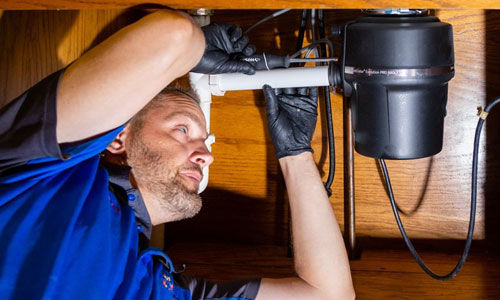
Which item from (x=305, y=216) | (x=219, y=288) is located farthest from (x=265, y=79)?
(x=219, y=288)

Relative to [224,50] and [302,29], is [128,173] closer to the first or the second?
[224,50]

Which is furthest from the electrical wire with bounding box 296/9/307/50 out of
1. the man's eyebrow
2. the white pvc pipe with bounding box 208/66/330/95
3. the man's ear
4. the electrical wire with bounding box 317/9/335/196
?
the man's ear

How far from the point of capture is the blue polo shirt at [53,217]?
864 millimetres

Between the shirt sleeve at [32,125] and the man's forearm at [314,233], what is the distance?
62 cm

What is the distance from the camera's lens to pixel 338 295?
1.29 m

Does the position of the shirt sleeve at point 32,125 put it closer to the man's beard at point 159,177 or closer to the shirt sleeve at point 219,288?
the man's beard at point 159,177

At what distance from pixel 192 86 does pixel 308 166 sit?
1.02 feet

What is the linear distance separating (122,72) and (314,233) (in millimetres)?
666

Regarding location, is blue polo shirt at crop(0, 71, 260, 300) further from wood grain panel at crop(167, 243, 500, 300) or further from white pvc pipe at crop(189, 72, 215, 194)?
wood grain panel at crop(167, 243, 500, 300)

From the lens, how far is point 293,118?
1.34m

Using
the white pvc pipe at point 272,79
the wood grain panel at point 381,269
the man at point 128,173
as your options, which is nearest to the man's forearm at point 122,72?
the man at point 128,173

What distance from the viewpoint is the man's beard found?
1229 mm

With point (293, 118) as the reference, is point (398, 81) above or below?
above

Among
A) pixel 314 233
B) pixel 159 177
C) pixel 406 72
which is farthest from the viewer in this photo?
pixel 314 233
